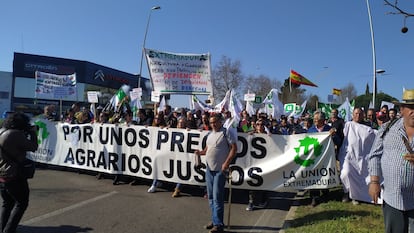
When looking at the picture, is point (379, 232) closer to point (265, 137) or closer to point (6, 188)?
point (265, 137)

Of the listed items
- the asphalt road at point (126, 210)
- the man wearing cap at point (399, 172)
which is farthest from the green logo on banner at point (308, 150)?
the man wearing cap at point (399, 172)

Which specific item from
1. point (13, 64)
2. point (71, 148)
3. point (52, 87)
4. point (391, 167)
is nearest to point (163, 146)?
point (71, 148)

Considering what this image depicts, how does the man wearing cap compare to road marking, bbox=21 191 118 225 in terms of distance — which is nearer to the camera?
the man wearing cap

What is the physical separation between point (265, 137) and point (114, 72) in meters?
39.4

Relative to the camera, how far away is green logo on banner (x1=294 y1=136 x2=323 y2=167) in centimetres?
670

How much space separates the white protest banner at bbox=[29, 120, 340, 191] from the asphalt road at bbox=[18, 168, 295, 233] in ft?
1.57

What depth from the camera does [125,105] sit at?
1459cm

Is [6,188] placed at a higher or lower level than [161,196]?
higher

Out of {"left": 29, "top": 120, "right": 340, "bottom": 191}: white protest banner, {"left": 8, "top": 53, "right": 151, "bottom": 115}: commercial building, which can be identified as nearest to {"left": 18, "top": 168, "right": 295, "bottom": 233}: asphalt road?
{"left": 29, "top": 120, "right": 340, "bottom": 191}: white protest banner

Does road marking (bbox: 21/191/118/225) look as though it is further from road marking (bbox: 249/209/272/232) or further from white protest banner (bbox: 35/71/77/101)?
white protest banner (bbox: 35/71/77/101)

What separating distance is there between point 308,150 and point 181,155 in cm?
261

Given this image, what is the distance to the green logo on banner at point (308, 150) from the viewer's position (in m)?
6.70

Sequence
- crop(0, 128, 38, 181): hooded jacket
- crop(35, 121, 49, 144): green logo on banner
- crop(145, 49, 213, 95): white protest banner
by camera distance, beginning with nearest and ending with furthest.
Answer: crop(0, 128, 38, 181): hooded jacket < crop(145, 49, 213, 95): white protest banner < crop(35, 121, 49, 144): green logo on banner

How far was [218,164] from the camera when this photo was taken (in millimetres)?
5316
